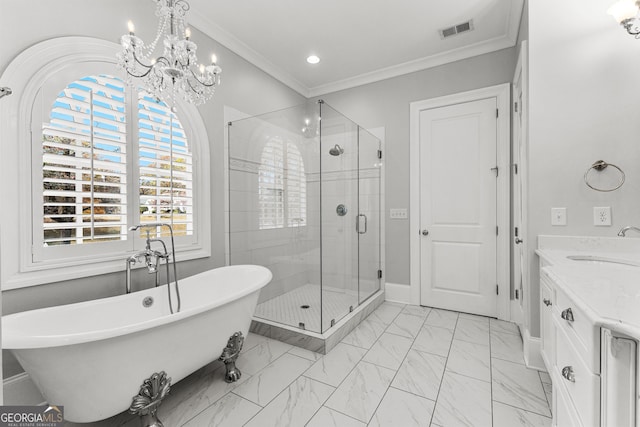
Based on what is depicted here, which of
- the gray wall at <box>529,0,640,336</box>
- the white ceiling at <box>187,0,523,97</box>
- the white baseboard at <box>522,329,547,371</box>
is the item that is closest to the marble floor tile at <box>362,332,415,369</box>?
the white baseboard at <box>522,329,547,371</box>

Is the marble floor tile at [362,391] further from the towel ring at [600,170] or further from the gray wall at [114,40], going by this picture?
the towel ring at [600,170]

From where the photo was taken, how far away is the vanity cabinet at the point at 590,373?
30.8 inches

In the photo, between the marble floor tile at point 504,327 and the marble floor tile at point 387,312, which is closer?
the marble floor tile at point 504,327

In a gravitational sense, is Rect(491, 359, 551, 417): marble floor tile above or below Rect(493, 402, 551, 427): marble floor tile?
above

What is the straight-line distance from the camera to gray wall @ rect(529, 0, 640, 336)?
176 centimetres

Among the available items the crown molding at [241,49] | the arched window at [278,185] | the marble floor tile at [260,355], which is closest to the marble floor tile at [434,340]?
the marble floor tile at [260,355]

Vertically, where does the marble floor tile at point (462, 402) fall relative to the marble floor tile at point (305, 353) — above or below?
below

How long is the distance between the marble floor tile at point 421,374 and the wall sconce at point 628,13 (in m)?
2.33

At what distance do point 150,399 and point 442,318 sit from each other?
8.40 feet

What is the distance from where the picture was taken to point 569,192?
6.21 feet

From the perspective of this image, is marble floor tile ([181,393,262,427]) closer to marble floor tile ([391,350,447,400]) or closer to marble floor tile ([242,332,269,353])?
marble floor tile ([242,332,269,353])

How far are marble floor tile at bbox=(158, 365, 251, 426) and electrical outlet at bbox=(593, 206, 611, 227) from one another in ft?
8.12

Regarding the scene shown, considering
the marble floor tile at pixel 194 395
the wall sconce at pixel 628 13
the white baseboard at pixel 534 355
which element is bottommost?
the marble floor tile at pixel 194 395

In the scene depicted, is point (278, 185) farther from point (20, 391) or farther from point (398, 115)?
point (20, 391)
